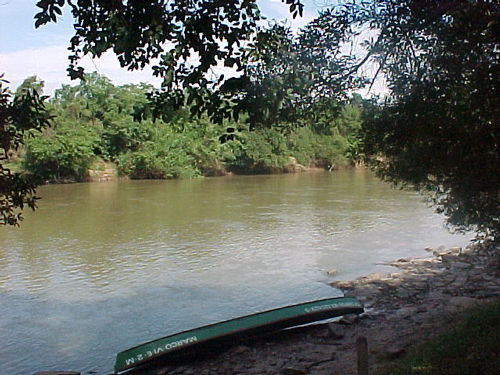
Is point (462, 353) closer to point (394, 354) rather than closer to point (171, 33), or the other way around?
point (394, 354)

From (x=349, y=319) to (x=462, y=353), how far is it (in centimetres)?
246

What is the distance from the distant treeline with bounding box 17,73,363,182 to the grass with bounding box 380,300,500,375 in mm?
24956

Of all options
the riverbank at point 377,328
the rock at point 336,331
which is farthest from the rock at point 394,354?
the rock at point 336,331

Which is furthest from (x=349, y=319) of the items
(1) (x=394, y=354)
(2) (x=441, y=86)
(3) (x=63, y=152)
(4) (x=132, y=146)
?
(4) (x=132, y=146)

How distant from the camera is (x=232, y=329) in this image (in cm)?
566

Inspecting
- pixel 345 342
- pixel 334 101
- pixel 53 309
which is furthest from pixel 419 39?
pixel 53 309

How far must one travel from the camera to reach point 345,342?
5.72 metres

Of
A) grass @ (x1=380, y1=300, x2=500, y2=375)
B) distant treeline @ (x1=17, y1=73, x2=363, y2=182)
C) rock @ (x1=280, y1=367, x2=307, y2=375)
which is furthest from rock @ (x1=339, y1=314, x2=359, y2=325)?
distant treeline @ (x1=17, y1=73, x2=363, y2=182)

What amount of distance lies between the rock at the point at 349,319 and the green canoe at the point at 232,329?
0.22ft

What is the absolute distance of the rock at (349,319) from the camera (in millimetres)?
6281

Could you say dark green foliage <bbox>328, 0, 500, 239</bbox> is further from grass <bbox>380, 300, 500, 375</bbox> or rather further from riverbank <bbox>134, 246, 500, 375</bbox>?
riverbank <bbox>134, 246, 500, 375</bbox>

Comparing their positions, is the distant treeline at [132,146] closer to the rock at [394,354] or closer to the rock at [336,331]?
the rock at [336,331]

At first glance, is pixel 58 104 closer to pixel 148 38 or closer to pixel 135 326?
pixel 135 326

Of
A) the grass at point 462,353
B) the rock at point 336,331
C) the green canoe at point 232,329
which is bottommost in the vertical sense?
the rock at point 336,331
